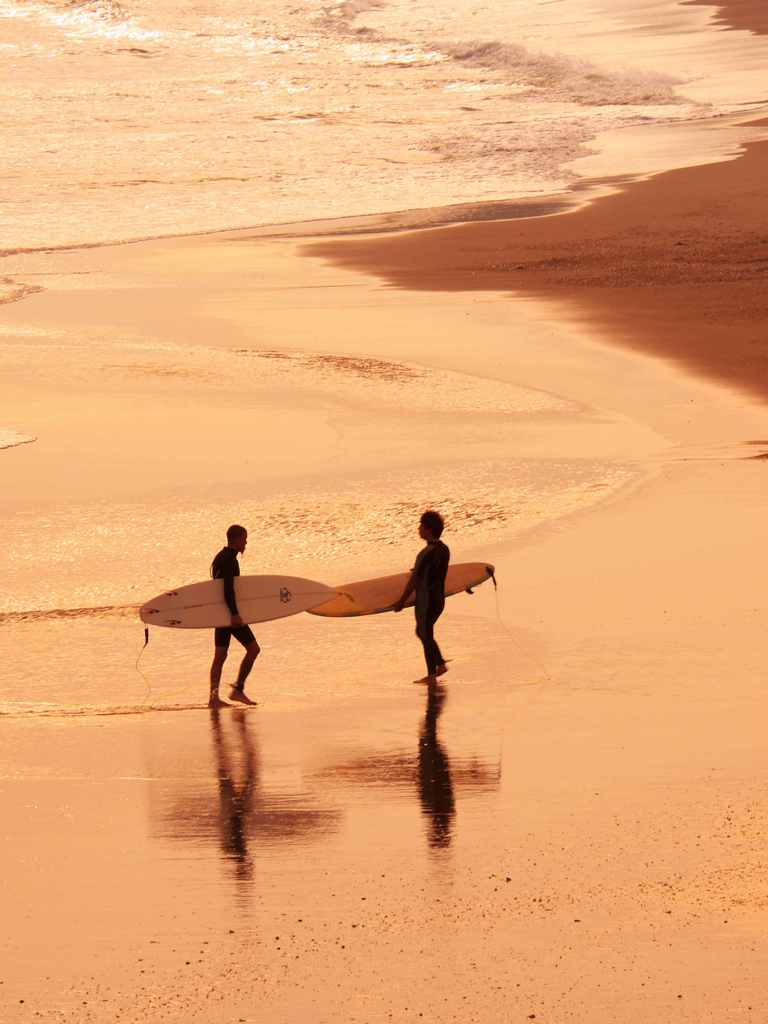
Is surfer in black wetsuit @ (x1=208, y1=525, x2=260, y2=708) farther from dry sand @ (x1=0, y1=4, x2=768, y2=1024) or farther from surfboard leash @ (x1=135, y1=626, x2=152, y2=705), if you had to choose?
surfboard leash @ (x1=135, y1=626, x2=152, y2=705)

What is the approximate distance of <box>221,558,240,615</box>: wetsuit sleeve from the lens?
11.6 metres

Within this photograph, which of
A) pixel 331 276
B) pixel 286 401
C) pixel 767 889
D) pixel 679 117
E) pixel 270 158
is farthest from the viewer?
pixel 679 117

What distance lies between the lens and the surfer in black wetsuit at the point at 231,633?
36.4ft

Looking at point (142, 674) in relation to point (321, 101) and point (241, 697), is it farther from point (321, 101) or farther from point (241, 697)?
point (321, 101)

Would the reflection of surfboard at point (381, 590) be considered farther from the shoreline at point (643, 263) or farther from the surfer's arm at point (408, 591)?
the shoreline at point (643, 263)

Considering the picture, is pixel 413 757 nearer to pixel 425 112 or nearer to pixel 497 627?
pixel 497 627

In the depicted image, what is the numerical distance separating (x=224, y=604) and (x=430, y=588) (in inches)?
50.3

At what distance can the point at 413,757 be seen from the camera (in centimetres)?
990

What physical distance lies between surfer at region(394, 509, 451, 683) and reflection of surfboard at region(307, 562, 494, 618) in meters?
0.74

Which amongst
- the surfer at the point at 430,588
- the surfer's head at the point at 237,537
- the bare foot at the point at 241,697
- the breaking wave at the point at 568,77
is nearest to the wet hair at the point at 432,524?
the surfer at the point at 430,588

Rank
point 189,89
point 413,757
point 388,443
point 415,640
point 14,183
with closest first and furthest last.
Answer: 1. point 413,757
2. point 415,640
3. point 388,443
4. point 14,183
5. point 189,89

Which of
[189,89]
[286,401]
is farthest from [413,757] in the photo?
[189,89]

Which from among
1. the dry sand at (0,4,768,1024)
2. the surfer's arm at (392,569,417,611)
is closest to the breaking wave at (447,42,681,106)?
the dry sand at (0,4,768,1024)

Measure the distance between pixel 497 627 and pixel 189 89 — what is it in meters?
61.4
